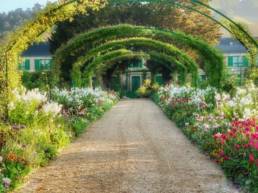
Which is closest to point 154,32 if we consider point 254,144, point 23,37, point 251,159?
point 23,37

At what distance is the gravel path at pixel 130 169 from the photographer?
→ 788cm

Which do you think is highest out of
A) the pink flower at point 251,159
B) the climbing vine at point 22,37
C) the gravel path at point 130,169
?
the climbing vine at point 22,37

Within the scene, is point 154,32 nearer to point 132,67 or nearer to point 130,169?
point 130,169

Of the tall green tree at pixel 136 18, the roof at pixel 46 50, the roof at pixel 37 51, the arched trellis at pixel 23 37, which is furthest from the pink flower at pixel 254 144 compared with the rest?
the roof at pixel 37 51

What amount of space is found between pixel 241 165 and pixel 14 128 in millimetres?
4734

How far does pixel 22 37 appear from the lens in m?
13.6

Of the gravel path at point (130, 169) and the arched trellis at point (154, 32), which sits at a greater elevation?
the arched trellis at point (154, 32)

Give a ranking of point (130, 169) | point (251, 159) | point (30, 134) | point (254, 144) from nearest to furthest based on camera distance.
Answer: point (251, 159)
point (254, 144)
point (130, 169)
point (30, 134)

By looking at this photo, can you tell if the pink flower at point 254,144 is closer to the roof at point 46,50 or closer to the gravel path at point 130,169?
the gravel path at point 130,169

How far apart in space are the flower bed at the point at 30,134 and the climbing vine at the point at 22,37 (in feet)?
1.15

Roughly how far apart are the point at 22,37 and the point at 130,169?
5811mm

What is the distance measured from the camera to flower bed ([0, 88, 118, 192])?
8.50 metres

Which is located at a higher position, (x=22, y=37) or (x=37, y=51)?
(x=37, y=51)

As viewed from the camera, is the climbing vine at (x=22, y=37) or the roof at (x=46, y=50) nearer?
the climbing vine at (x=22, y=37)
